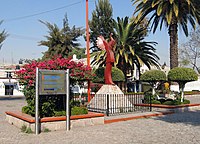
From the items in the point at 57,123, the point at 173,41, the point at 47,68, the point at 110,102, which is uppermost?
the point at 173,41

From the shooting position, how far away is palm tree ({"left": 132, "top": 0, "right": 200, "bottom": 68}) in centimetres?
2352

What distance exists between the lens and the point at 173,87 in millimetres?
47125

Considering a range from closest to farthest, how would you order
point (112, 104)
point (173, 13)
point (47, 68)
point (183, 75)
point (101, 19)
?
point (47, 68) < point (112, 104) < point (183, 75) < point (173, 13) < point (101, 19)

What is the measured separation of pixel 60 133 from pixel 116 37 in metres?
23.9

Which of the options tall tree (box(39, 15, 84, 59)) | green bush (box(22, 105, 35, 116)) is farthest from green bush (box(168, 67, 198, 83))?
tall tree (box(39, 15, 84, 59))

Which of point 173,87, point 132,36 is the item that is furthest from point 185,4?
point 173,87

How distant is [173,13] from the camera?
24.2 m

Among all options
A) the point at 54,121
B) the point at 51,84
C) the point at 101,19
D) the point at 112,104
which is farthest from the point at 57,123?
the point at 101,19

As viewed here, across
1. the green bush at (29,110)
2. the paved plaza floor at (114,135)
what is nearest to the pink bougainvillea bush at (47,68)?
the green bush at (29,110)

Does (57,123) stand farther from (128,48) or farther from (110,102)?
(128,48)

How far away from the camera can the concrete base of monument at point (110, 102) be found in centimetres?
1400

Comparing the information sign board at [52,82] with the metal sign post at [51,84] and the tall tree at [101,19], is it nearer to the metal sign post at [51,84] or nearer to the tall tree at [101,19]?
the metal sign post at [51,84]

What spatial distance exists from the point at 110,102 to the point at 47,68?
5072 mm

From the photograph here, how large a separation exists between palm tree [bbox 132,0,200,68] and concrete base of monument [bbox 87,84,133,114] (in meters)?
10.9
